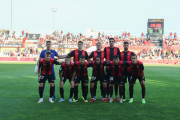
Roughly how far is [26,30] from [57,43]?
7.48m

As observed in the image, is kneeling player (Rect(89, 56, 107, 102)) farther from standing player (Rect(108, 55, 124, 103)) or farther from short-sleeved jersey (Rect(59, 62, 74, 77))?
short-sleeved jersey (Rect(59, 62, 74, 77))

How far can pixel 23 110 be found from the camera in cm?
693

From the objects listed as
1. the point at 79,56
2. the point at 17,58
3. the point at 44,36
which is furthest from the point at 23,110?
the point at 44,36

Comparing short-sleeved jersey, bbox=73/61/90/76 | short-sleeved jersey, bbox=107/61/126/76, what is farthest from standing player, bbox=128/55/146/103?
short-sleeved jersey, bbox=73/61/90/76

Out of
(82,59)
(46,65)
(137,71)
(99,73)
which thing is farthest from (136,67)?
(46,65)

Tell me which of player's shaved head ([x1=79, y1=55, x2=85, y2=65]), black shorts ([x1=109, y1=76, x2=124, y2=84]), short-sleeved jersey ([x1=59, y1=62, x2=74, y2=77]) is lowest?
black shorts ([x1=109, y1=76, x2=124, y2=84])

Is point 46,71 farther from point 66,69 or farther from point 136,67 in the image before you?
point 136,67

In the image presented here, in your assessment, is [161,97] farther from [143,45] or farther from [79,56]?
[143,45]

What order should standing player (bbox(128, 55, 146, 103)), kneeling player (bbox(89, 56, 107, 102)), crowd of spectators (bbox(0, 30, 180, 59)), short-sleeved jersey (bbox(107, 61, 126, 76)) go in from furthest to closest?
crowd of spectators (bbox(0, 30, 180, 59)) → kneeling player (bbox(89, 56, 107, 102)) → short-sleeved jersey (bbox(107, 61, 126, 76)) → standing player (bbox(128, 55, 146, 103))

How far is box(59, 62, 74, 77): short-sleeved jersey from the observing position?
824cm

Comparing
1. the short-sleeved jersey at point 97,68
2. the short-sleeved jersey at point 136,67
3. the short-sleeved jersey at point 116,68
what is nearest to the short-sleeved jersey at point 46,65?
the short-sleeved jersey at point 97,68

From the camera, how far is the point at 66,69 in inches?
327

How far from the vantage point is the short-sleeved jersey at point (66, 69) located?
8.24m

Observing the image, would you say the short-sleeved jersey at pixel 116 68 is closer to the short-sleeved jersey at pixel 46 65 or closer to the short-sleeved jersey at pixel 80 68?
the short-sleeved jersey at pixel 80 68
